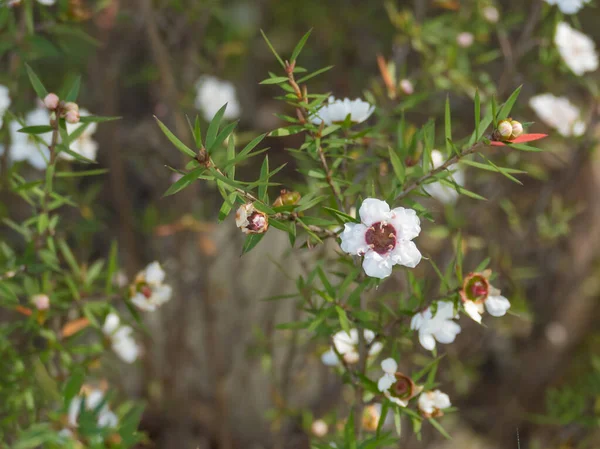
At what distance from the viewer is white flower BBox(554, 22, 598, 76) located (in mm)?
1212

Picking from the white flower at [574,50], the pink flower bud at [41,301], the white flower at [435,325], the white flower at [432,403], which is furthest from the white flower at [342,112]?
the white flower at [574,50]

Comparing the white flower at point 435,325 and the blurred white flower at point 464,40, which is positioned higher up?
the blurred white flower at point 464,40

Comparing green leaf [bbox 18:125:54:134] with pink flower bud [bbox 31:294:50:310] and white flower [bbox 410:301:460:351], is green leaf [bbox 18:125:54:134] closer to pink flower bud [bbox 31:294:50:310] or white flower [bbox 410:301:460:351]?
pink flower bud [bbox 31:294:50:310]

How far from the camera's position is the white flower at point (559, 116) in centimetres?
130

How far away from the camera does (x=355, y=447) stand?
31.5 inches

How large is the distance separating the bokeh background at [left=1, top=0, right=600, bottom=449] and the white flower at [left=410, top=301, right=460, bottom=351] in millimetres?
475

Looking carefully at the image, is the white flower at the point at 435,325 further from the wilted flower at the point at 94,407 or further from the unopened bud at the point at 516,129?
Result: the wilted flower at the point at 94,407

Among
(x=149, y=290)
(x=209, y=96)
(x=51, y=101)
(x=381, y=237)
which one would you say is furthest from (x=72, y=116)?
(x=209, y=96)

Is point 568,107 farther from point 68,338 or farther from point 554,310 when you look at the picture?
point 68,338

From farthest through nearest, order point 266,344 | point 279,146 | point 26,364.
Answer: point 279,146 < point 266,344 < point 26,364

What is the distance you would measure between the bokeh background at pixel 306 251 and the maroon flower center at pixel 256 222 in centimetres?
59

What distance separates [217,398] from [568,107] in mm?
1168

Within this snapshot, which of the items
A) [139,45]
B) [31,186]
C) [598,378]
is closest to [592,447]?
[598,378]

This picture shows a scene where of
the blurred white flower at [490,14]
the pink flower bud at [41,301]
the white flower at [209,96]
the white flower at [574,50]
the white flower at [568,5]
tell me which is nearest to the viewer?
the pink flower bud at [41,301]
